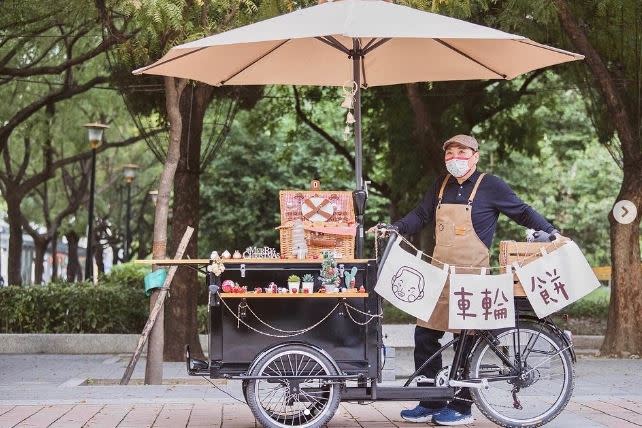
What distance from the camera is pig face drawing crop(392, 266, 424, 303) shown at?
7172 millimetres

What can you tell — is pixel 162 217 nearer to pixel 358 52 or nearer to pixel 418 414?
pixel 358 52

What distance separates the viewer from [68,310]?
1769cm

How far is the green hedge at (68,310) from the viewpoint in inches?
693

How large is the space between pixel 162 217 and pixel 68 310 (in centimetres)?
701

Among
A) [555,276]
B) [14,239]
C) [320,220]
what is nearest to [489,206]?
[555,276]

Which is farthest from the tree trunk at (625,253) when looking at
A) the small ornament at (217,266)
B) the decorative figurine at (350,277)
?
the small ornament at (217,266)

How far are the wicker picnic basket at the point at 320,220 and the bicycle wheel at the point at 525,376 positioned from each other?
48.4 inches

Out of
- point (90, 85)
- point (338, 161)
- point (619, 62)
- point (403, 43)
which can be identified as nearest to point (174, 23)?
point (403, 43)

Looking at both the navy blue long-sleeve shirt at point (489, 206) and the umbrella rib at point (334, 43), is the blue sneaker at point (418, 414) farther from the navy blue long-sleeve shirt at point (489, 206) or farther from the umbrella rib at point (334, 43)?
the umbrella rib at point (334, 43)

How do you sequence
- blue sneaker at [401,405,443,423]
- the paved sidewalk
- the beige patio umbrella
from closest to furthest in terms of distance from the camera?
the beige patio umbrella < blue sneaker at [401,405,443,423] < the paved sidewalk

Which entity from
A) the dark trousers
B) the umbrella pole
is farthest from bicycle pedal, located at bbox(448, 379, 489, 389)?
the umbrella pole

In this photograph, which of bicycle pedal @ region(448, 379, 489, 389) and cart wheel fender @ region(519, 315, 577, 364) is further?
cart wheel fender @ region(519, 315, 577, 364)

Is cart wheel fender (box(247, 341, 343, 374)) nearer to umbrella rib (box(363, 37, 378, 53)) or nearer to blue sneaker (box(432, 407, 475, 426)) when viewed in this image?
blue sneaker (box(432, 407, 475, 426))

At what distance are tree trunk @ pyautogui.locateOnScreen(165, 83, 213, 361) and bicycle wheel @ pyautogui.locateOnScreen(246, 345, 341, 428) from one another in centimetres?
741
